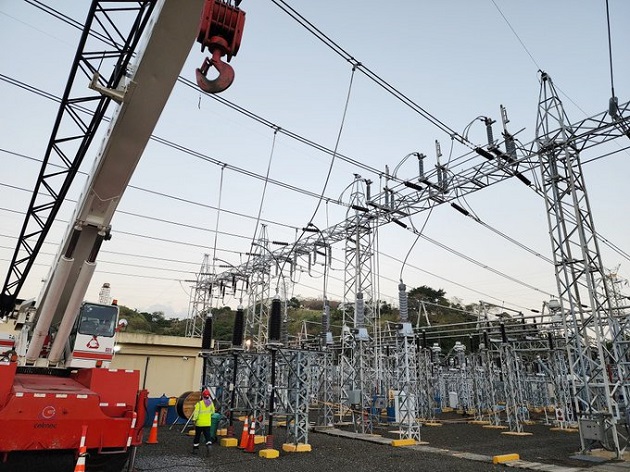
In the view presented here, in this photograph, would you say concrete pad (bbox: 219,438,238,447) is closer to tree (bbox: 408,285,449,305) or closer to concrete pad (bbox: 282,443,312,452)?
concrete pad (bbox: 282,443,312,452)

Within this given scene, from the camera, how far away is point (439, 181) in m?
15.1

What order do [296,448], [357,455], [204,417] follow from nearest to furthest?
[204,417], [357,455], [296,448]

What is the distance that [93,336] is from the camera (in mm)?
9359

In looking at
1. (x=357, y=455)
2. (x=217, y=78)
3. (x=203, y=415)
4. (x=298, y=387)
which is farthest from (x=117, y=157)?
(x=357, y=455)

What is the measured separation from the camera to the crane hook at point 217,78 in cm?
454

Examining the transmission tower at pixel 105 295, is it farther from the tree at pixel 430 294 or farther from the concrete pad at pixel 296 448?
the tree at pixel 430 294

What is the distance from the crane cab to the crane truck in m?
0.15

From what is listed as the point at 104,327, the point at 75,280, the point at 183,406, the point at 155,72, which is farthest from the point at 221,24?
the point at 183,406

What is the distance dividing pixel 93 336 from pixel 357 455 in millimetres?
7571

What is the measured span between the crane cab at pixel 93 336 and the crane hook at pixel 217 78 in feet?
22.4

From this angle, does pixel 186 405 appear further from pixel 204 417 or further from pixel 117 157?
pixel 117 157

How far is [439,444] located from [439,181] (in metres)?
9.18

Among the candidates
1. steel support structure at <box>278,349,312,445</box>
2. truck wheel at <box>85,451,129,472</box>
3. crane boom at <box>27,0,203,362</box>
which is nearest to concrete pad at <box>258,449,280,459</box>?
steel support structure at <box>278,349,312,445</box>

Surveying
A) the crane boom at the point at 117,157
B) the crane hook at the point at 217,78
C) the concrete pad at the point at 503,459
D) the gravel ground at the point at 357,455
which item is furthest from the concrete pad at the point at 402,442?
the crane hook at the point at 217,78
